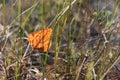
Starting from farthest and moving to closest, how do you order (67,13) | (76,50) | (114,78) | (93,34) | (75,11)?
(75,11), (93,34), (76,50), (114,78), (67,13)

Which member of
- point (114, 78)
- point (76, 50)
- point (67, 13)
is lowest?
point (114, 78)

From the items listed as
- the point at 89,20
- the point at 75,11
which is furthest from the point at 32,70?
the point at 75,11

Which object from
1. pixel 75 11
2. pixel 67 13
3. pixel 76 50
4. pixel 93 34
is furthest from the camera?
pixel 75 11

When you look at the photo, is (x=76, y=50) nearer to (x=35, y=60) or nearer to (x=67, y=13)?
(x=35, y=60)

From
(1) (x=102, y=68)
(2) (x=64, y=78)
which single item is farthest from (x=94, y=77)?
(2) (x=64, y=78)

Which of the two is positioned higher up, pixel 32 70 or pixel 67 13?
pixel 67 13

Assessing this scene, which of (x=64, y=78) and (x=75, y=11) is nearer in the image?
(x=64, y=78)

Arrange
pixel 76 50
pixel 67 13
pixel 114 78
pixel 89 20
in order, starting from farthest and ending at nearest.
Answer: pixel 89 20 < pixel 76 50 < pixel 114 78 < pixel 67 13

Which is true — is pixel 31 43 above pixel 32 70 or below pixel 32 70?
above

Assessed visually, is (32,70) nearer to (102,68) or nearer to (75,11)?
(102,68)
